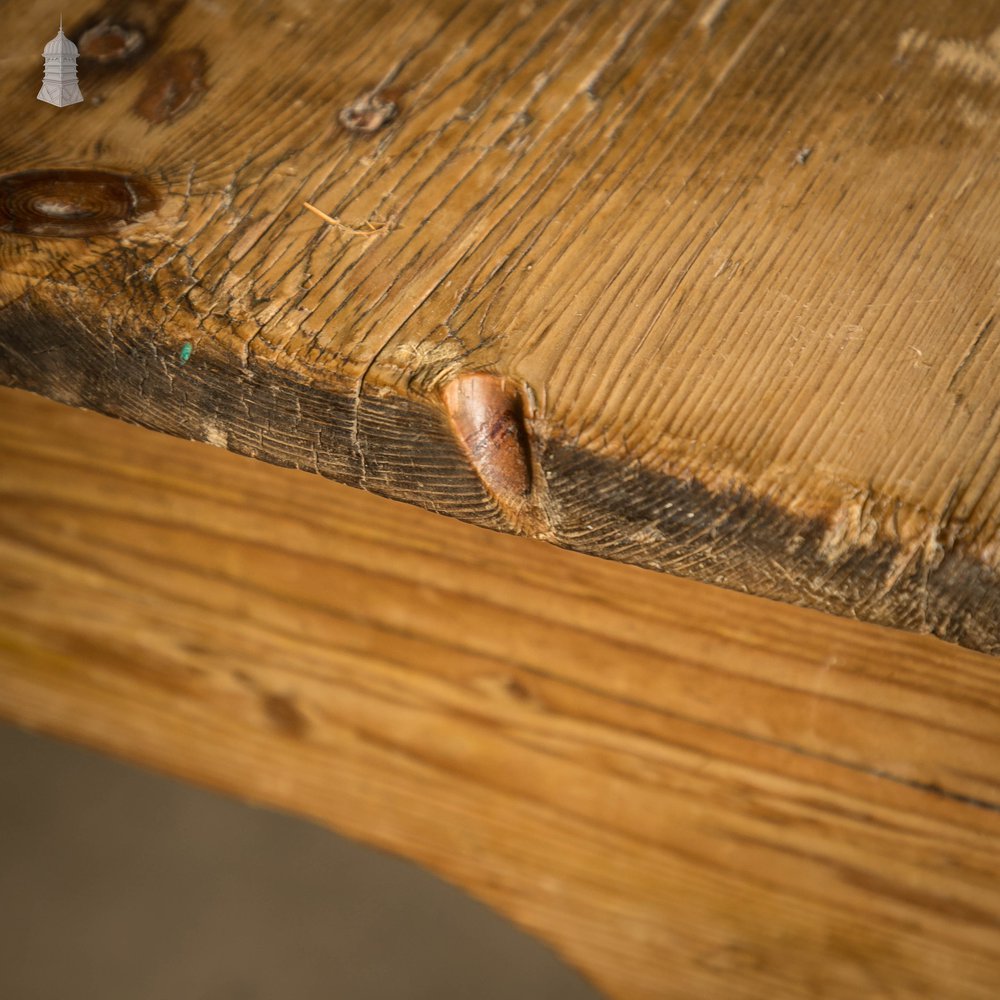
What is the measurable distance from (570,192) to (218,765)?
877mm

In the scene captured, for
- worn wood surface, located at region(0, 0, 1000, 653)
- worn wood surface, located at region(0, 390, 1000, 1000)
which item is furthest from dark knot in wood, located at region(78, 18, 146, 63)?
worn wood surface, located at region(0, 390, 1000, 1000)

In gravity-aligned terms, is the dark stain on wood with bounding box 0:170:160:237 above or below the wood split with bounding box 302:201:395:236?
below

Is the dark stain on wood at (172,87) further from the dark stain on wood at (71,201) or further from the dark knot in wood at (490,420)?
the dark knot in wood at (490,420)

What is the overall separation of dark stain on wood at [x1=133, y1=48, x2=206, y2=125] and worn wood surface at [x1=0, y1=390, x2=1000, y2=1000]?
0.32 meters

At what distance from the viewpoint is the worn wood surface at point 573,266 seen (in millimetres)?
541

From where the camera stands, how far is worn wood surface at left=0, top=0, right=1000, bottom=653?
1.77 feet

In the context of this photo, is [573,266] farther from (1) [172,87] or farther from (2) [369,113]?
(1) [172,87]

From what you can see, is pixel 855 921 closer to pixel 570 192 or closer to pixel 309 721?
pixel 309 721

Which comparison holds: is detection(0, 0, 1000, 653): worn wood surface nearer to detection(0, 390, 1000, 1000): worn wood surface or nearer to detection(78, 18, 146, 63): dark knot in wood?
detection(78, 18, 146, 63): dark knot in wood

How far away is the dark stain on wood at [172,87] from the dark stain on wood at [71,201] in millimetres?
63

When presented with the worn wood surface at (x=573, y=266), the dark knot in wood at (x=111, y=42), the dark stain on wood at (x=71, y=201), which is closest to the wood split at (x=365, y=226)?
the worn wood surface at (x=573, y=266)

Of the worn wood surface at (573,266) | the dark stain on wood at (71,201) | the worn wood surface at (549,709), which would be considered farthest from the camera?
the worn wood surface at (549,709)

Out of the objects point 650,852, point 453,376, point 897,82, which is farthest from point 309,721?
point 897,82

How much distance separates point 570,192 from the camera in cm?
63
